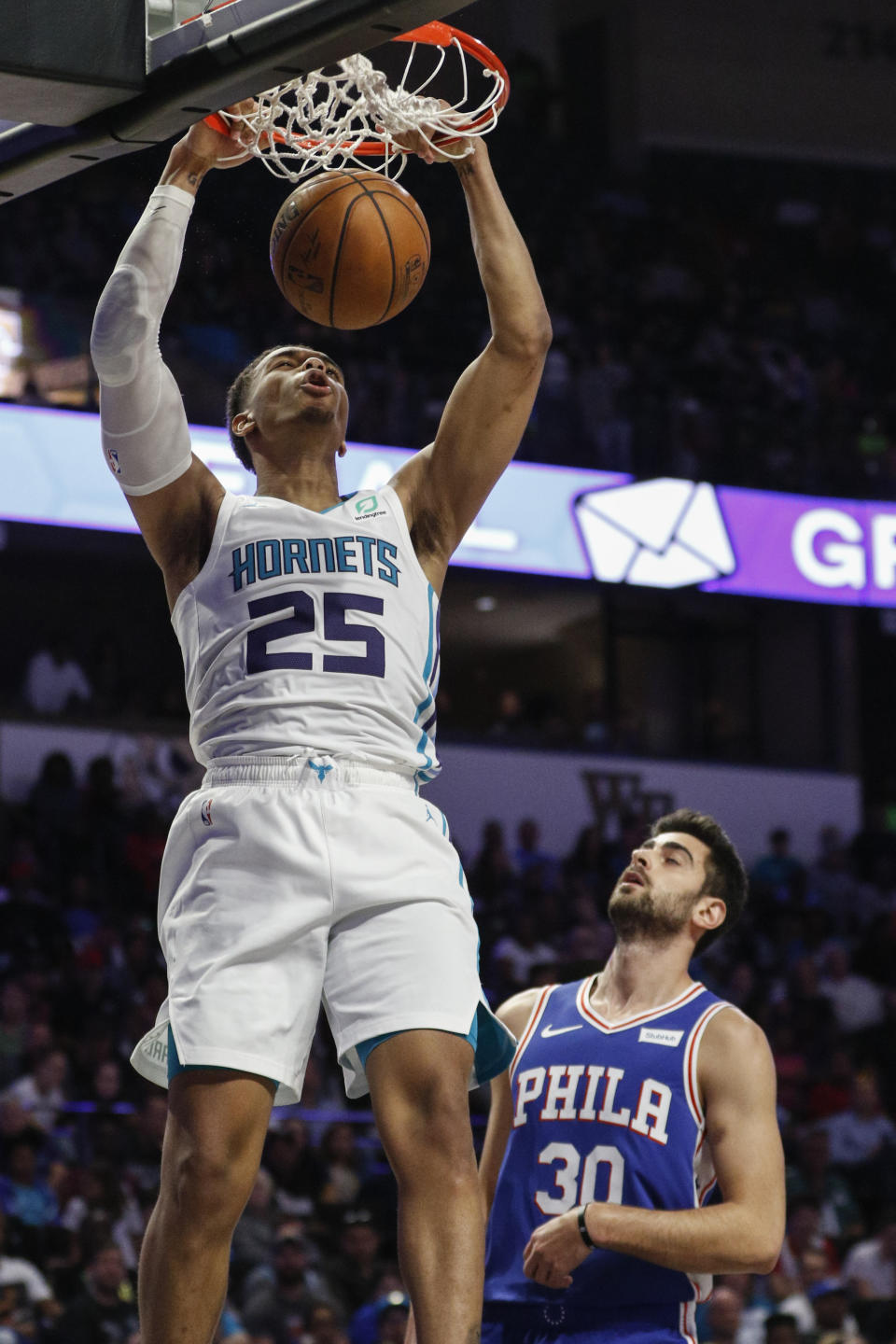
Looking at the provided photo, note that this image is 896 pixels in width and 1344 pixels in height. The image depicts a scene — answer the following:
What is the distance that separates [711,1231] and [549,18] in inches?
788

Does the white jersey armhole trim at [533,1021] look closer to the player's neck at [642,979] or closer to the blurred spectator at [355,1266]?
the player's neck at [642,979]

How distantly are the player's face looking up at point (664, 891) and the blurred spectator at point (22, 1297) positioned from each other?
14.1 ft

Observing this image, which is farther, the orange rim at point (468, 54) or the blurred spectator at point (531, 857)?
the blurred spectator at point (531, 857)

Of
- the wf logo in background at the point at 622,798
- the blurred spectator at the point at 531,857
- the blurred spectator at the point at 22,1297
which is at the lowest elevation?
the blurred spectator at the point at 22,1297

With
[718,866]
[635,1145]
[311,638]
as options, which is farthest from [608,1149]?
[311,638]

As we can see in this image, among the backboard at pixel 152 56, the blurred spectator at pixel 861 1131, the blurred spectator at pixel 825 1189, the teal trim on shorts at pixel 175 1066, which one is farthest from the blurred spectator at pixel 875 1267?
the backboard at pixel 152 56

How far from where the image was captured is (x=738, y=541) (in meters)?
16.9

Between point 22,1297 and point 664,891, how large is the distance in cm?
467

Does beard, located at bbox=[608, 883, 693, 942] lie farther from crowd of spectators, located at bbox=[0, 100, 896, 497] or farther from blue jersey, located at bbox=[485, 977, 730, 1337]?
crowd of spectators, located at bbox=[0, 100, 896, 497]

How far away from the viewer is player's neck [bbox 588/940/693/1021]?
4375 mm

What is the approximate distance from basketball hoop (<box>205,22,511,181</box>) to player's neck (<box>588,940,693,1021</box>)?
1879 millimetres

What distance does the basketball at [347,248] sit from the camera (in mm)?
3646

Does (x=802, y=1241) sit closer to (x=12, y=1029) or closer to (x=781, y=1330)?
A: (x=781, y=1330)

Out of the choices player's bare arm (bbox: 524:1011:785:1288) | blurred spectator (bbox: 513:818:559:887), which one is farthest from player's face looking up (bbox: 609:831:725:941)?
blurred spectator (bbox: 513:818:559:887)
